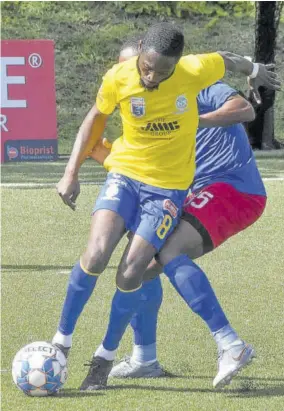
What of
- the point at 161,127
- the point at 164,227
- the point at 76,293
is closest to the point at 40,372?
the point at 76,293

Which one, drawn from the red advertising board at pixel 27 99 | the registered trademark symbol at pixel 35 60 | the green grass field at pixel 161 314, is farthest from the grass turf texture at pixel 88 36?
the green grass field at pixel 161 314

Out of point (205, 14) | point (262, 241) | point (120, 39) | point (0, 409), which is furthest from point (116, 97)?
point (205, 14)

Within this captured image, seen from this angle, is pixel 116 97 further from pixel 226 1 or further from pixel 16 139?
pixel 226 1

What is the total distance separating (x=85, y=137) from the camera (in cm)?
645

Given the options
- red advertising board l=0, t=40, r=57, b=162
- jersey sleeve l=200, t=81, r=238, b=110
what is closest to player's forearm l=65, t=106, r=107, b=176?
jersey sleeve l=200, t=81, r=238, b=110

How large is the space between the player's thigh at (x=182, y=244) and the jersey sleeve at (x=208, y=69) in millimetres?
756

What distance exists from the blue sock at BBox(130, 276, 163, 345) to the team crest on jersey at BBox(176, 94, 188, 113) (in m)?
0.97

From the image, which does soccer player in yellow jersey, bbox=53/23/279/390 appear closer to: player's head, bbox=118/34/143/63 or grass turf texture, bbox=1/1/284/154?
player's head, bbox=118/34/143/63

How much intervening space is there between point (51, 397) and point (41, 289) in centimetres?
326

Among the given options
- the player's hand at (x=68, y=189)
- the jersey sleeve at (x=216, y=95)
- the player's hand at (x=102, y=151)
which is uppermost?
the jersey sleeve at (x=216, y=95)

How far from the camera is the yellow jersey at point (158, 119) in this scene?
20.7 feet

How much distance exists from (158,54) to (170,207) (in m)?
0.80

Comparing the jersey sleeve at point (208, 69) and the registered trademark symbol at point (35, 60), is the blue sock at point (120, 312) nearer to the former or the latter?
the jersey sleeve at point (208, 69)

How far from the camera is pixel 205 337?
24.8 ft
